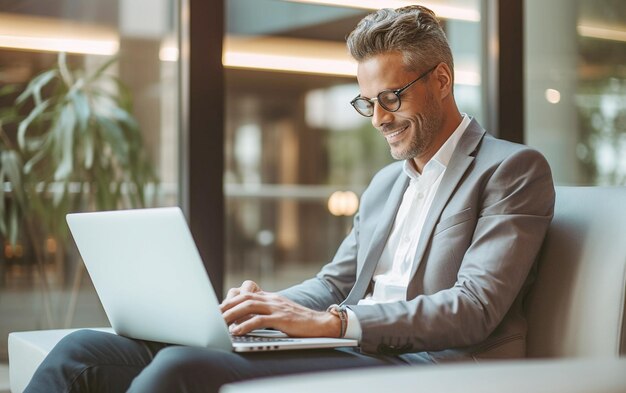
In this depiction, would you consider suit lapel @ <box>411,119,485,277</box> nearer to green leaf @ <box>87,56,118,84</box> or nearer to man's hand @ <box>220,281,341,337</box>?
man's hand @ <box>220,281,341,337</box>

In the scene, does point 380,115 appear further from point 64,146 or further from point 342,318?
point 64,146

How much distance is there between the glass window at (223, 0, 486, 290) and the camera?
391cm

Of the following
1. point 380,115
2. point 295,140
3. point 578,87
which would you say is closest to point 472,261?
point 380,115

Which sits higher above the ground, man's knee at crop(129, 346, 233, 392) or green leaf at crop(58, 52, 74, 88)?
green leaf at crop(58, 52, 74, 88)

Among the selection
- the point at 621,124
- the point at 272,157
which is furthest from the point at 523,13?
the point at 272,157

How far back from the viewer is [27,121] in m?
2.99

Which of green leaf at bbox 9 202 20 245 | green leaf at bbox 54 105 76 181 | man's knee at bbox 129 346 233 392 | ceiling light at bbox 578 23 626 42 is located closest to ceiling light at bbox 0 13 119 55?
green leaf at bbox 54 105 76 181

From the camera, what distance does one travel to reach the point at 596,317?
1866mm

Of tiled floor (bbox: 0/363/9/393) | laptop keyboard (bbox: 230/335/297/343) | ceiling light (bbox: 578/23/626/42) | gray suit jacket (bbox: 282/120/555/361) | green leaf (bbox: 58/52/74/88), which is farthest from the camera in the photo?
ceiling light (bbox: 578/23/626/42)

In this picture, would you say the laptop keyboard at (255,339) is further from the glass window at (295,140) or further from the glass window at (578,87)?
the glass window at (578,87)

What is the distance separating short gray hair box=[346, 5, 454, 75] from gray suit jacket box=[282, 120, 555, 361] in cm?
21

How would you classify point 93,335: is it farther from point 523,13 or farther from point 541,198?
point 523,13

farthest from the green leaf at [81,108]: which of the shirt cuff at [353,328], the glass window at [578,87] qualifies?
the glass window at [578,87]

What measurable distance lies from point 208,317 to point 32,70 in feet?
5.89
